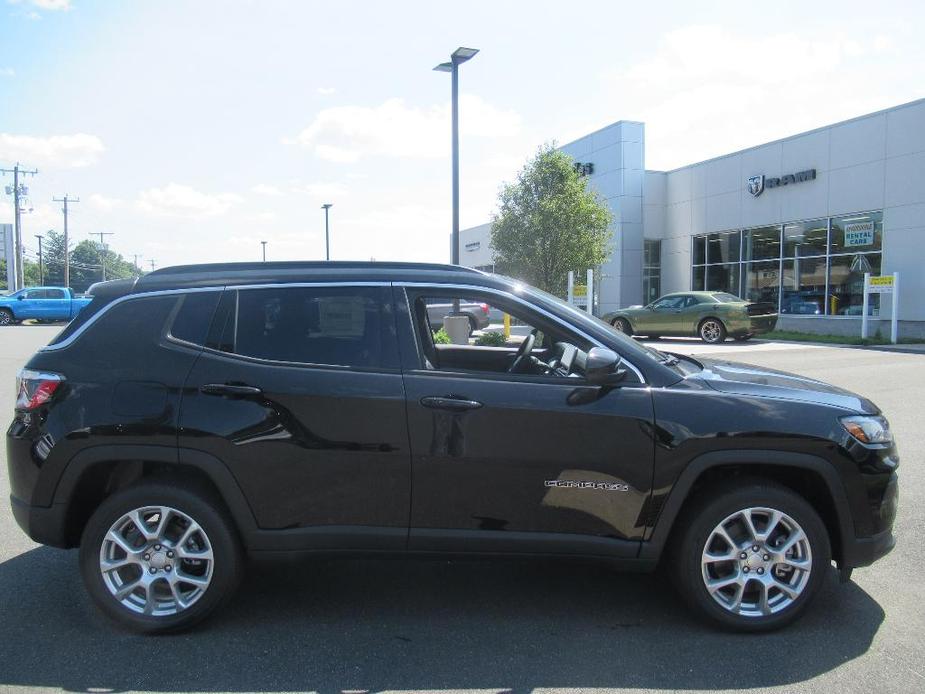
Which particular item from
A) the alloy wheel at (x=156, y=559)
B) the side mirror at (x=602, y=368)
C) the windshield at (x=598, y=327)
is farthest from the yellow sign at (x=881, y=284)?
the alloy wheel at (x=156, y=559)

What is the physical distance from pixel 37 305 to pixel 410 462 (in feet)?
115

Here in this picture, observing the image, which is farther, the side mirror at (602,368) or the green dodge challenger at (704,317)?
the green dodge challenger at (704,317)

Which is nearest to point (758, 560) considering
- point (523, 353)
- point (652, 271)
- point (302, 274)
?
point (523, 353)

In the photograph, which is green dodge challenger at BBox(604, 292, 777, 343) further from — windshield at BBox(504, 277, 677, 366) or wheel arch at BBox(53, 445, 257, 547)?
wheel arch at BBox(53, 445, 257, 547)

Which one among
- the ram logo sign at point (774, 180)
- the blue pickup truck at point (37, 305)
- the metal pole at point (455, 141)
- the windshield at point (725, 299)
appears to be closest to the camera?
the metal pole at point (455, 141)

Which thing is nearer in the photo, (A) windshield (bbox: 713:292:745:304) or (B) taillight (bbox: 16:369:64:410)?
(B) taillight (bbox: 16:369:64:410)

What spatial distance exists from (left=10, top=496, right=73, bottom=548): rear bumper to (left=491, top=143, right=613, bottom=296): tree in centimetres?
2202

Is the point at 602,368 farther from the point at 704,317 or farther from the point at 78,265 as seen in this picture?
the point at 78,265

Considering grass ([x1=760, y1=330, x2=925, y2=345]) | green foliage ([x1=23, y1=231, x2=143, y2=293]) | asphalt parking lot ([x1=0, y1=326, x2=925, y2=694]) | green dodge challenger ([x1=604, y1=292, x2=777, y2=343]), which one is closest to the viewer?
asphalt parking lot ([x1=0, y1=326, x2=925, y2=694])

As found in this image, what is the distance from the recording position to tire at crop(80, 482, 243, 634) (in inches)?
134

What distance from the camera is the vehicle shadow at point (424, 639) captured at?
304 cm

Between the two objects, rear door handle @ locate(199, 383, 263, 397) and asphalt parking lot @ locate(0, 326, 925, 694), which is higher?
rear door handle @ locate(199, 383, 263, 397)

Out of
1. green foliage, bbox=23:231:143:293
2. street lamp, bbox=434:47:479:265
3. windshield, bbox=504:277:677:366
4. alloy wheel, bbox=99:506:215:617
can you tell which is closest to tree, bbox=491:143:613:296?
street lamp, bbox=434:47:479:265

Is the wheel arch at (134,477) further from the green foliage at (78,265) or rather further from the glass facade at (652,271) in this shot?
the green foliage at (78,265)
